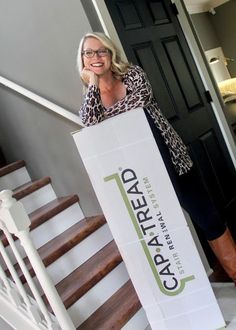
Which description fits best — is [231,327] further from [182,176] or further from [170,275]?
[182,176]

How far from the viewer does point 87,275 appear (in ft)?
7.06

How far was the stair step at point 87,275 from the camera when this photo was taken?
203 centimetres

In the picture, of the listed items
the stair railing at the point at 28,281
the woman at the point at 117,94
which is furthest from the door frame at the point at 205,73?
the stair railing at the point at 28,281

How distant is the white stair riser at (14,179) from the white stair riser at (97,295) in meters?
1.15

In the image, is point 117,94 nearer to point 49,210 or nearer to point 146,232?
point 146,232

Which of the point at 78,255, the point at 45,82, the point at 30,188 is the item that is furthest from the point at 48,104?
the point at 78,255

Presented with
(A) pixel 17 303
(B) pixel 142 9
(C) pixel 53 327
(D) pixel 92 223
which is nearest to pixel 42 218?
(D) pixel 92 223

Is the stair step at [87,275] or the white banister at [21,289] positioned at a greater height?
the white banister at [21,289]

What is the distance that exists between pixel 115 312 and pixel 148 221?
629 mm

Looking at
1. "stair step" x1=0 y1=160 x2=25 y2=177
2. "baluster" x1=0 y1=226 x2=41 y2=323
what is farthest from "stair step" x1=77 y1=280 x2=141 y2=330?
"stair step" x1=0 y1=160 x2=25 y2=177

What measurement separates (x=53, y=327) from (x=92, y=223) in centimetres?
74

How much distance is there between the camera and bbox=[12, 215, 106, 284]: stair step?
86.0 inches

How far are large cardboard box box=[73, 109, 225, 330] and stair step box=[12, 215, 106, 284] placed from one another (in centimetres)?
60

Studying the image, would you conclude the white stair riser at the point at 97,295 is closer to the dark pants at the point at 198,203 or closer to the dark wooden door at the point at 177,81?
the dark pants at the point at 198,203
